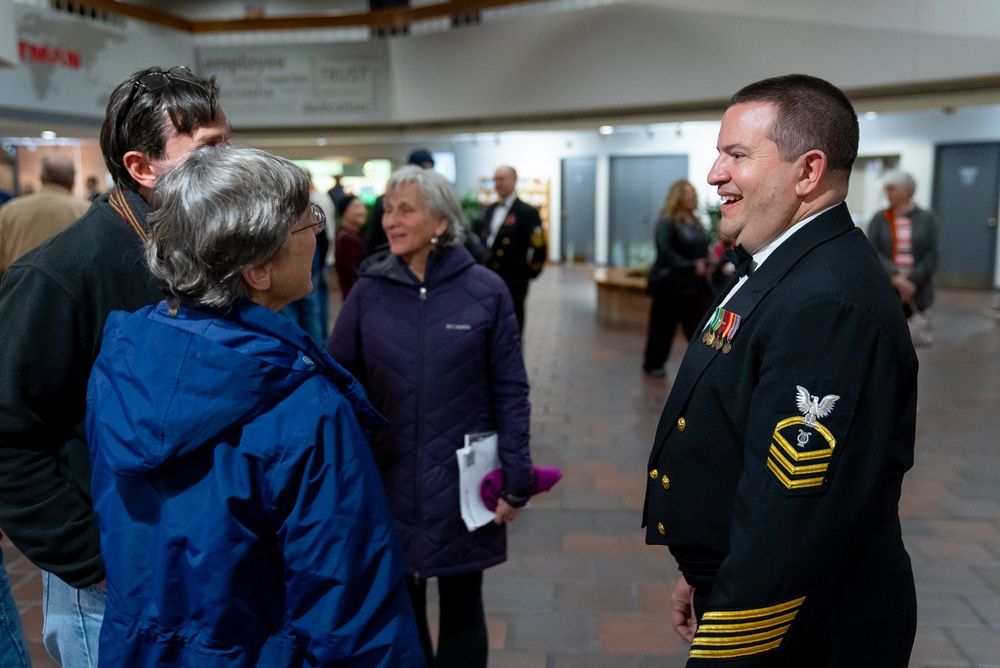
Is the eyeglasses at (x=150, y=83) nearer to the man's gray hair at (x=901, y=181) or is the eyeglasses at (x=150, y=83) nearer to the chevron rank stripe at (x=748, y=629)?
the chevron rank stripe at (x=748, y=629)

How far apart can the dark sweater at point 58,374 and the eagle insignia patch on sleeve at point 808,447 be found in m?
1.24

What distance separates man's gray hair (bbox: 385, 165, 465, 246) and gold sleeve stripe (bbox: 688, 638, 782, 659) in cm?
144

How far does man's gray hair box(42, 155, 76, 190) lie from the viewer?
524 cm

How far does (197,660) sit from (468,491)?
1.16 m

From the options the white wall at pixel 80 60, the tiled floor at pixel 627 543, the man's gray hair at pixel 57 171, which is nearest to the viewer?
the tiled floor at pixel 627 543

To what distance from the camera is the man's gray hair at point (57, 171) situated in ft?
17.2

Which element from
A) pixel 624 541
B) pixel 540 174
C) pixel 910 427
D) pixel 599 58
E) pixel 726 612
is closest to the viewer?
pixel 726 612

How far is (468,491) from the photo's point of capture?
7.71 feet

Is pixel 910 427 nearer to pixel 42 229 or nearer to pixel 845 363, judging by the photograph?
pixel 845 363

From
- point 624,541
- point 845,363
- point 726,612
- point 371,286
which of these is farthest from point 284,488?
point 624,541

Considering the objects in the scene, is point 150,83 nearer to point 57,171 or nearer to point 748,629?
point 748,629

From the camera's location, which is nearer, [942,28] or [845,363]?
[845,363]

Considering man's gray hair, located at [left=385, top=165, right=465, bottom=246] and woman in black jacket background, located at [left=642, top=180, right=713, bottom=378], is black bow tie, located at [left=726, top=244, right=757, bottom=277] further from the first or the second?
woman in black jacket background, located at [left=642, top=180, right=713, bottom=378]

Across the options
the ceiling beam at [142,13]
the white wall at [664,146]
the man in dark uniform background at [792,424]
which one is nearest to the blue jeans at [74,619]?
the man in dark uniform background at [792,424]
